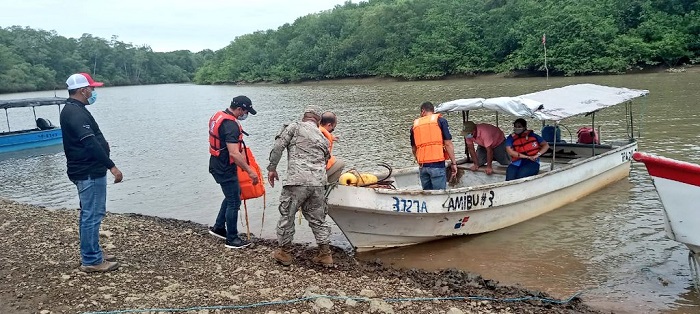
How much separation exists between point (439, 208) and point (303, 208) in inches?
90.1

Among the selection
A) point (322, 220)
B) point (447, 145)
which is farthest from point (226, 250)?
point (447, 145)

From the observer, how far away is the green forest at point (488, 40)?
47219 mm

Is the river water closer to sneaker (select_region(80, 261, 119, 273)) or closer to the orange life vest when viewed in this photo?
the orange life vest

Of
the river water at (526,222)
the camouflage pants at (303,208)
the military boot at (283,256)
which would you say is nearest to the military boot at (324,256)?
the camouflage pants at (303,208)

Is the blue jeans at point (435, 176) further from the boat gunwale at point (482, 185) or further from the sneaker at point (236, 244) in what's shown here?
the sneaker at point (236, 244)

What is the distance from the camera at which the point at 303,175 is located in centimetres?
629

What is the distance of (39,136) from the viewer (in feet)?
78.9

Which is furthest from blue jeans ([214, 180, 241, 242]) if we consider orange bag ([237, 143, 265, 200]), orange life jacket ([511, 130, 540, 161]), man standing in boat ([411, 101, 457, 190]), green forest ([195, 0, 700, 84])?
green forest ([195, 0, 700, 84])

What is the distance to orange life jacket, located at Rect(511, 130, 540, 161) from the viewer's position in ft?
31.3

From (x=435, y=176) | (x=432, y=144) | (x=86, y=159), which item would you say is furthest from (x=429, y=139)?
(x=86, y=159)

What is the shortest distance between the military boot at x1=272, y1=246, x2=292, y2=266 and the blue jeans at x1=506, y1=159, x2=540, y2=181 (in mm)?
4746

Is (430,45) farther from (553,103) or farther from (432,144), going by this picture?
(432,144)

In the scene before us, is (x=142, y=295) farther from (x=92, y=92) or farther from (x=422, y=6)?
(x=422, y=6)

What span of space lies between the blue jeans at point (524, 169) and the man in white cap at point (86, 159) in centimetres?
656
